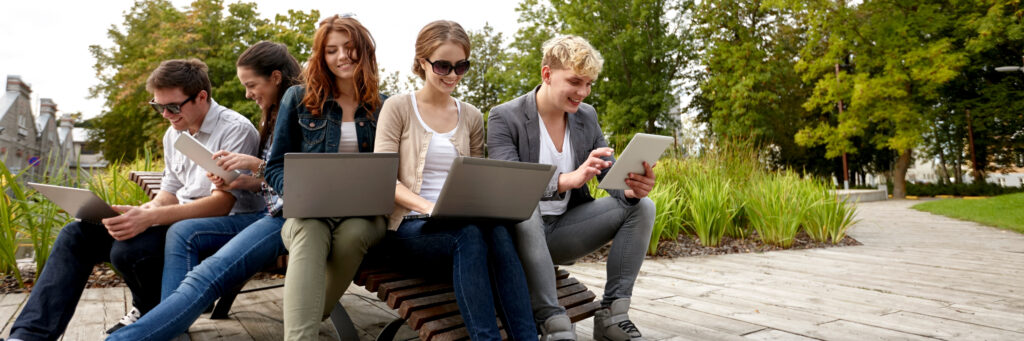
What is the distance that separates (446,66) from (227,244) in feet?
3.31

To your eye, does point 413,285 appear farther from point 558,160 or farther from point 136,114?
point 136,114

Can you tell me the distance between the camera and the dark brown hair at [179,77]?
96.0 inches

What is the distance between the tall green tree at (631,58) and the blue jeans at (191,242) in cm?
1645

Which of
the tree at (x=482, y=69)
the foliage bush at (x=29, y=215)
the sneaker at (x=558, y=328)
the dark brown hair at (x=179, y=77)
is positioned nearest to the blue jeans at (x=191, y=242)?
the dark brown hair at (x=179, y=77)

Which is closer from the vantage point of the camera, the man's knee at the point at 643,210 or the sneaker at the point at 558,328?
the sneaker at the point at 558,328

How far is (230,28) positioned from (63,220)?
17253 mm

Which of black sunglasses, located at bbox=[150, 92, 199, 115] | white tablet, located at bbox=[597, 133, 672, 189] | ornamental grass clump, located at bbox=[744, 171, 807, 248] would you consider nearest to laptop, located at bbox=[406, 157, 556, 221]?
white tablet, located at bbox=[597, 133, 672, 189]

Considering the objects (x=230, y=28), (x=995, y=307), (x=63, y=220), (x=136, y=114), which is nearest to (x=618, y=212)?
(x=995, y=307)

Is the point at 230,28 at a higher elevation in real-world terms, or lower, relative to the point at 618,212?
higher

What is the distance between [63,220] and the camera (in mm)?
3891

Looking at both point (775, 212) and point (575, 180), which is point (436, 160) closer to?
point (575, 180)

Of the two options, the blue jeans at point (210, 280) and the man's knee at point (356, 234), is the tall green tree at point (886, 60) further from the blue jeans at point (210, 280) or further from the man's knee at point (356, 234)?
the blue jeans at point (210, 280)

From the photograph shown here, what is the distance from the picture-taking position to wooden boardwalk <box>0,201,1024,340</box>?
2.63 metres

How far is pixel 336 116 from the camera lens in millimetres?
2322
